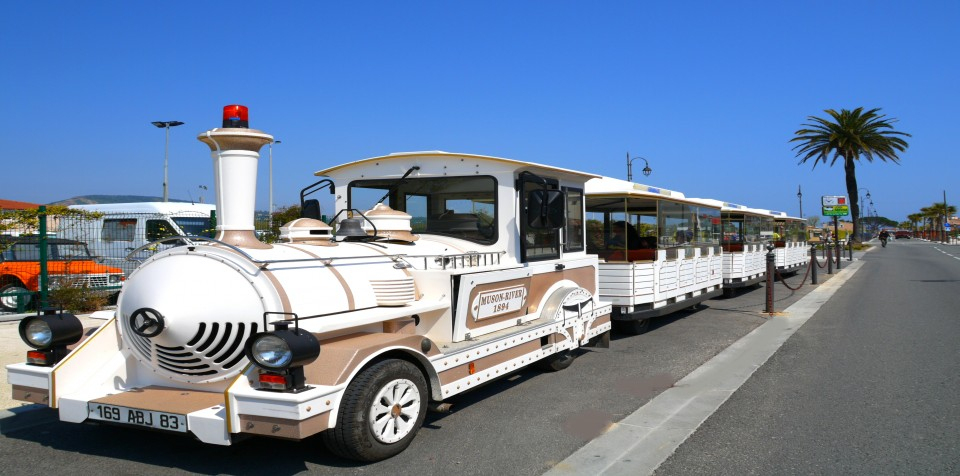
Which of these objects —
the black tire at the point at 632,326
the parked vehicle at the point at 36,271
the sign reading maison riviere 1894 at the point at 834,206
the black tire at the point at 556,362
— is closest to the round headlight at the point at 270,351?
the black tire at the point at 556,362

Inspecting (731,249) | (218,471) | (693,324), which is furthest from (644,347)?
(731,249)

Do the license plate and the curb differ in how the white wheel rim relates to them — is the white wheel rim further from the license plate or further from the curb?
the curb

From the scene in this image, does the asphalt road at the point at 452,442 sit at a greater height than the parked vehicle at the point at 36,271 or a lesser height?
lesser

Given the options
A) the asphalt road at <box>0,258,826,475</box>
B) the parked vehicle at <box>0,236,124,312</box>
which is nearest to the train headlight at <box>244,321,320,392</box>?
the asphalt road at <box>0,258,826,475</box>

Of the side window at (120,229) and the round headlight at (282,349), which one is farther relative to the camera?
the side window at (120,229)

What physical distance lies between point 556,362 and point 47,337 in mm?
4596

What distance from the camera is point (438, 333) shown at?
17.8ft

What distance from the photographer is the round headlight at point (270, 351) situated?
378 centimetres

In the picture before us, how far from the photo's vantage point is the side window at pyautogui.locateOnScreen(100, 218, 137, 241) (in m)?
13.9

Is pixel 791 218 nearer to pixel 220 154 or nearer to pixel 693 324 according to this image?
pixel 693 324

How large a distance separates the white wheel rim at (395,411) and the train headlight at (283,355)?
594mm

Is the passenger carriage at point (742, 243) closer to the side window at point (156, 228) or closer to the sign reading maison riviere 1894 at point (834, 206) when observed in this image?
the side window at point (156, 228)

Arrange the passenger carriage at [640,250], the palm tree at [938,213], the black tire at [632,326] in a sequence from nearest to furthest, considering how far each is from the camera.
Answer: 1. the passenger carriage at [640,250]
2. the black tire at [632,326]
3. the palm tree at [938,213]

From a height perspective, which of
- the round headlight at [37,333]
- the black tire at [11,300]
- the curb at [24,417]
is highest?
the round headlight at [37,333]
